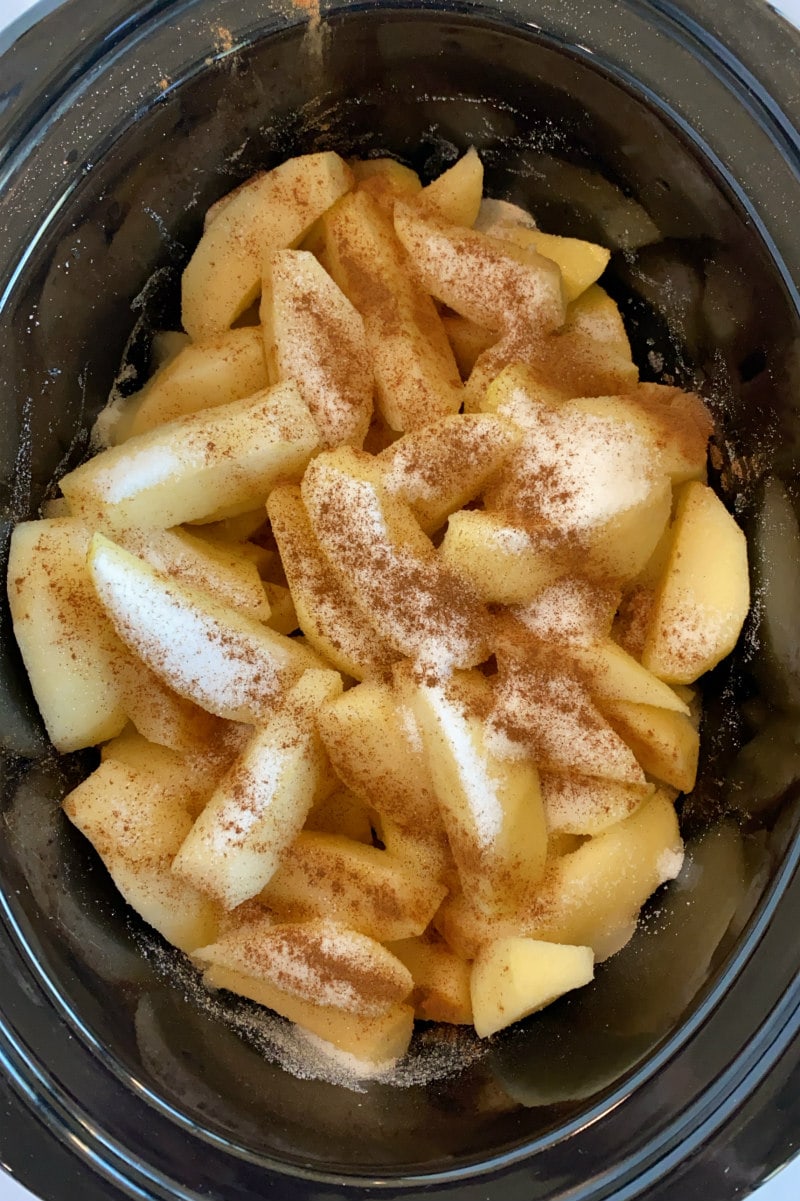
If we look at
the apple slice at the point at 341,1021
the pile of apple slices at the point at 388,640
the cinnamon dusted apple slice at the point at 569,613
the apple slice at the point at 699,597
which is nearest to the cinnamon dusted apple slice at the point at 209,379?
the pile of apple slices at the point at 388,640

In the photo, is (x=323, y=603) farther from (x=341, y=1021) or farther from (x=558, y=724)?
(x=341, y=1021)

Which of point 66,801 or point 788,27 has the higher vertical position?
point 788,27

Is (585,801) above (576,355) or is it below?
below

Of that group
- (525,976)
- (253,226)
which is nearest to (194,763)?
(525,976)

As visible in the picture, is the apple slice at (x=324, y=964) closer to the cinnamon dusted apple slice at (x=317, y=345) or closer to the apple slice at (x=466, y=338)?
the cinnamon dusted apple slice at (x=317, y=345)

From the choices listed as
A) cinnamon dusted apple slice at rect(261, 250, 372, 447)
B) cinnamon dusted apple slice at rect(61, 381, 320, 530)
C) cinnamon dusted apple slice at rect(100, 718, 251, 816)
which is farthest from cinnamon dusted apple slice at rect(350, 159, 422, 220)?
cinnamon dusted apple slice at rect(100, 718, 251, 816)

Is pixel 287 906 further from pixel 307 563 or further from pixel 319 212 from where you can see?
pixel 319 212

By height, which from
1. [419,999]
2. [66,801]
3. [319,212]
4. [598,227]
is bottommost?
[419,999]

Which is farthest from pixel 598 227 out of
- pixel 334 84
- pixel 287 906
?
pixel 287 906
